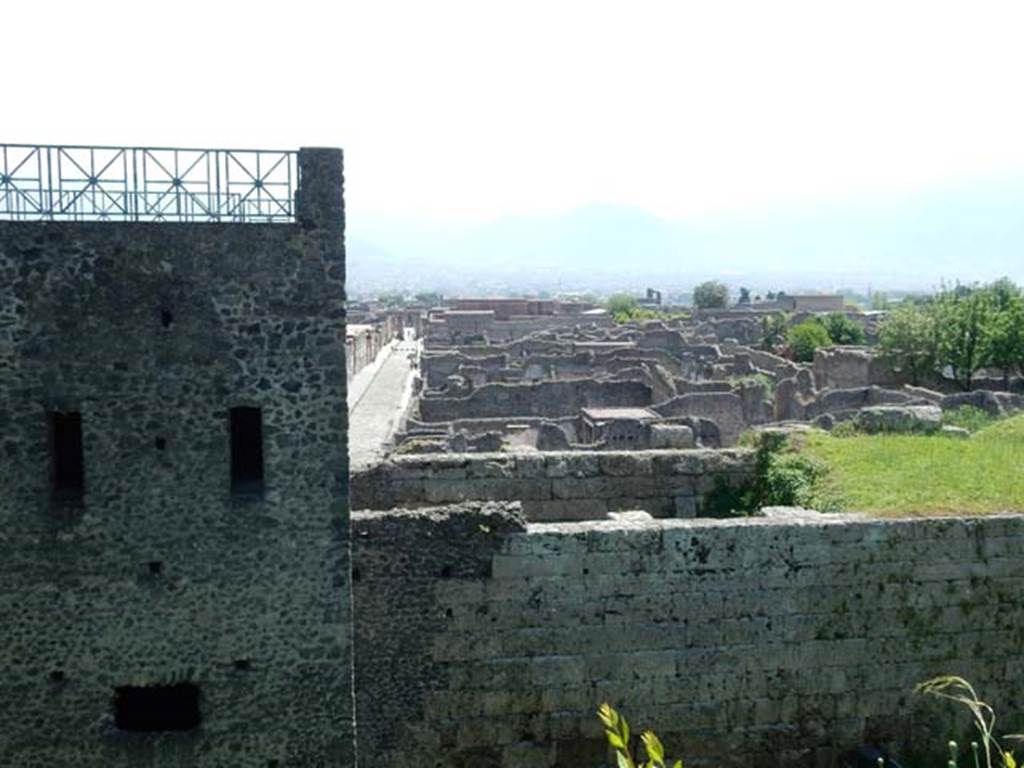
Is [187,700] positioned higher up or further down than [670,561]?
further down

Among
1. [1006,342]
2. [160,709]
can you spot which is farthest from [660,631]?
[1006,342]

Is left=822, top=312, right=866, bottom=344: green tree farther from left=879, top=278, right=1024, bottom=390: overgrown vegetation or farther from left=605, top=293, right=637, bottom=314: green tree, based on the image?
left=605, top=293, right=637, bottom=314: green tree

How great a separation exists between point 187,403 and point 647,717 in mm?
5975

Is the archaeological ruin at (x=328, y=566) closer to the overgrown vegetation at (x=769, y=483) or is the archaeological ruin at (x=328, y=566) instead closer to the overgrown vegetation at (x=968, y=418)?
the overgrown vegetation at (x=769, y=483)

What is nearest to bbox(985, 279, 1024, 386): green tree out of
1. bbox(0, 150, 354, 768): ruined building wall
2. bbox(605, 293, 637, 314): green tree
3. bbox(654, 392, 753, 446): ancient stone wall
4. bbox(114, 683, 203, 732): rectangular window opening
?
bbox(654, 392, 753, 446): ancient stone wall

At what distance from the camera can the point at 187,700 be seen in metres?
10.3

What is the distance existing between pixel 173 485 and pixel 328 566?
5.32 feet

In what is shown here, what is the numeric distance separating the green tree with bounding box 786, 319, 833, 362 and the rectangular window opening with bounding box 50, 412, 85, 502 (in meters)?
53.0

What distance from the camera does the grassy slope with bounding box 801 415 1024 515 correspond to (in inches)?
504

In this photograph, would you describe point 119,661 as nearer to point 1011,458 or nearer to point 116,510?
point 116,510

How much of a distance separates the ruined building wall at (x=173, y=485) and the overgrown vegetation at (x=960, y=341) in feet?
116

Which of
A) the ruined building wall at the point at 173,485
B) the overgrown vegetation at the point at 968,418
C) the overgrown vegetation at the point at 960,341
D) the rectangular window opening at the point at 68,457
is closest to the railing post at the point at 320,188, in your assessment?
the ruined building wall at the point at 173,485

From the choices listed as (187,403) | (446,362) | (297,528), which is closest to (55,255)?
(187,403)

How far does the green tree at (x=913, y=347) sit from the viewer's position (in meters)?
41.6
